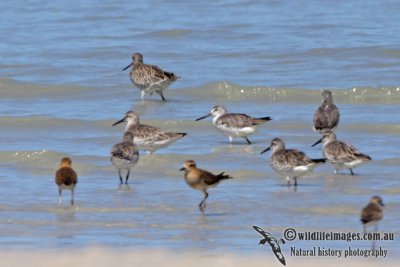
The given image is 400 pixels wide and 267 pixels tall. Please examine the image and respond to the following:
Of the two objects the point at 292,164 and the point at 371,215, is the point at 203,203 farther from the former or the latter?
the point at 371,215

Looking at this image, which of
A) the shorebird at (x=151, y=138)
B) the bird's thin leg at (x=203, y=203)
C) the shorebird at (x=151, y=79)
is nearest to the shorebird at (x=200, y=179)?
the bird's thin leg at (x=203, y=203)

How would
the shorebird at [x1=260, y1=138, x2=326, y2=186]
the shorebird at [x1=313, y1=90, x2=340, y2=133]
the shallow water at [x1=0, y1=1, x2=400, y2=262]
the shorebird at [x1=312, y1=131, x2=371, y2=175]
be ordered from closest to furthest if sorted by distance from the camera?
the shallow water at [x1=0, y1=1, x2=400, y2=262], the shorebird at [x1=260, y1=138, x2=326, y2=186], the shorebird at [x1=312, y1=131, x2=371, y2=175], the shorebird at [x1=313, y1=90, x2=340, y2=133]

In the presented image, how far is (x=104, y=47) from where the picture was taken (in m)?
24.1

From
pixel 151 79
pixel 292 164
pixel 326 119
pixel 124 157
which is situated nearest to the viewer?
pixel 292 164

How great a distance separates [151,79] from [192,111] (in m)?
1.61

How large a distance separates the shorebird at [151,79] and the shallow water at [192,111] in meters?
0.26

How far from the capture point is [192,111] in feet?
58.7

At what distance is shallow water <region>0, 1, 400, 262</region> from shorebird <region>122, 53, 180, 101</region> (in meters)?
0.26

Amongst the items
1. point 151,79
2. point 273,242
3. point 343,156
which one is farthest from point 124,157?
point 151,79

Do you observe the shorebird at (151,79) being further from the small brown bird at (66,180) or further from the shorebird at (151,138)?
the small brown bird at (66,180)

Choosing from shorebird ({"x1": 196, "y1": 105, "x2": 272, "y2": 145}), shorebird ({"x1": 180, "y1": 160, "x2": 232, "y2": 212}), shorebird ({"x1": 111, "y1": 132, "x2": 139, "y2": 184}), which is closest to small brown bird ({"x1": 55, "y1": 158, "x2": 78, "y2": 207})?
shorebird ({"x1": 180, "y1": 160, "x2": 232, "y2": 212})

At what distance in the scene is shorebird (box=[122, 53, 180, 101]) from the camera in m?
19.2

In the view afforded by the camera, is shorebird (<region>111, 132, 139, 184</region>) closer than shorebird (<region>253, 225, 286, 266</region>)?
No

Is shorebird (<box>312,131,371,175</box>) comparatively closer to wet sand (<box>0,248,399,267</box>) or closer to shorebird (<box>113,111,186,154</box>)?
shorebird (<box>113,111,186,154</box>)
